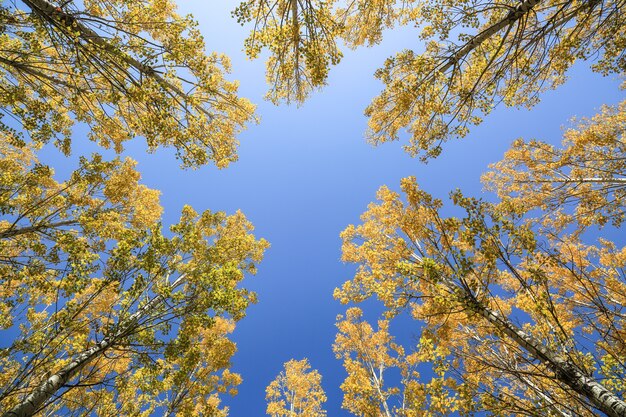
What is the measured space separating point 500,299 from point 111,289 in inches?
451

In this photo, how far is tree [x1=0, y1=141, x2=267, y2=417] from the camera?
3957 millimetres

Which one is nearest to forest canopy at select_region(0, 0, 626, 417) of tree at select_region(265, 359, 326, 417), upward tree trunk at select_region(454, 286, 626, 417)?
upward tree trunk at select_region(454, 286, 626, 417)

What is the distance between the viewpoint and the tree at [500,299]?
3088 millimetres

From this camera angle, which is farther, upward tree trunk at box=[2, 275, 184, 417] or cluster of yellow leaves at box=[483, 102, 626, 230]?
cluster of yellow leaves at box=[483, 102, 626, 230]

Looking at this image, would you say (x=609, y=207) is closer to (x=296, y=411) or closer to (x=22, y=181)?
(x=22, y=181)

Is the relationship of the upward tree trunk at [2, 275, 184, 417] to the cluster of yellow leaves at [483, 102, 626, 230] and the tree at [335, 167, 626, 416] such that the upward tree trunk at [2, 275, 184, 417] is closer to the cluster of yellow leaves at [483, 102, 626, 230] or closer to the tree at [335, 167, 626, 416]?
the tree at [335, 167, 626, 416]

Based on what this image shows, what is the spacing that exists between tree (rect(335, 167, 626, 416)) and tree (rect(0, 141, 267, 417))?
327 cm

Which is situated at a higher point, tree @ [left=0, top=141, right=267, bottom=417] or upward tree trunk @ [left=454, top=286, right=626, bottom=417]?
tree @ [left=0, top=141, right=267, bottom=417]

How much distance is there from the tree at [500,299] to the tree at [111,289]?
327 cm

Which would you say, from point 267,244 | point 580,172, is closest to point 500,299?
point 580,172

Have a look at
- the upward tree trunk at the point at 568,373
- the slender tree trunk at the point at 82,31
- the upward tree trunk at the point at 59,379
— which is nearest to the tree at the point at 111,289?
the upward tree trunk at the point at 59,379

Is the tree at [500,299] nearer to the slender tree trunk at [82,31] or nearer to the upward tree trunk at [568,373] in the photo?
the upward tree trunk at [568,373]

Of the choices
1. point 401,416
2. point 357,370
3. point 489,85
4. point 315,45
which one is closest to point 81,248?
point 315,45

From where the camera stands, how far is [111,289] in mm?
5887
